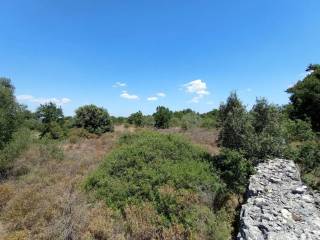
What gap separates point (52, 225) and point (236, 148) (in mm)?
6828

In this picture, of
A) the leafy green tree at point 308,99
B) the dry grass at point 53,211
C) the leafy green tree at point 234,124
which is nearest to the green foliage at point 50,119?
the dry grass at point 53,211

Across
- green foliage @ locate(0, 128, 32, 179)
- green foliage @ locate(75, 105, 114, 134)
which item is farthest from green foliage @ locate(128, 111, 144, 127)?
green foliage @ locate(0, 128, 32, 179)

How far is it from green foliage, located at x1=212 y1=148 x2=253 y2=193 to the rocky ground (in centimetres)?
38

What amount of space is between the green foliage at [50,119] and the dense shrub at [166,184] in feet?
38.9

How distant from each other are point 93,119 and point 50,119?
423 cm

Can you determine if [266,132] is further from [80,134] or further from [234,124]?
[80,134]

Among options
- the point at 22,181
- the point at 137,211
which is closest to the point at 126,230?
the point at 137,211

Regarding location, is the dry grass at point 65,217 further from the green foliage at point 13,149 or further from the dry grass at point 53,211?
the green foliage at point 13,149

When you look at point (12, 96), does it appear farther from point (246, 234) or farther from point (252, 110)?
point (246, 234)

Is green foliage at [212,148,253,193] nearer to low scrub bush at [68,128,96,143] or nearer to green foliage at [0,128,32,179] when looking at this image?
green foliage at [0,128,32,179]

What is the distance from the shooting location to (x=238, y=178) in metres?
8.41

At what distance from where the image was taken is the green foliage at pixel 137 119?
29.0m

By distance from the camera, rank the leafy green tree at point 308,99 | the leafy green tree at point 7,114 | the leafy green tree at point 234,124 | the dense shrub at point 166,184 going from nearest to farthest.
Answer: the dense shrub at point 166,184 → the leafy green tree at point 234,124 → the leafy green tree at point 7,114 → the leafy green tree at point 308,99

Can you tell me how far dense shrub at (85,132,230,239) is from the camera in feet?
22.3
